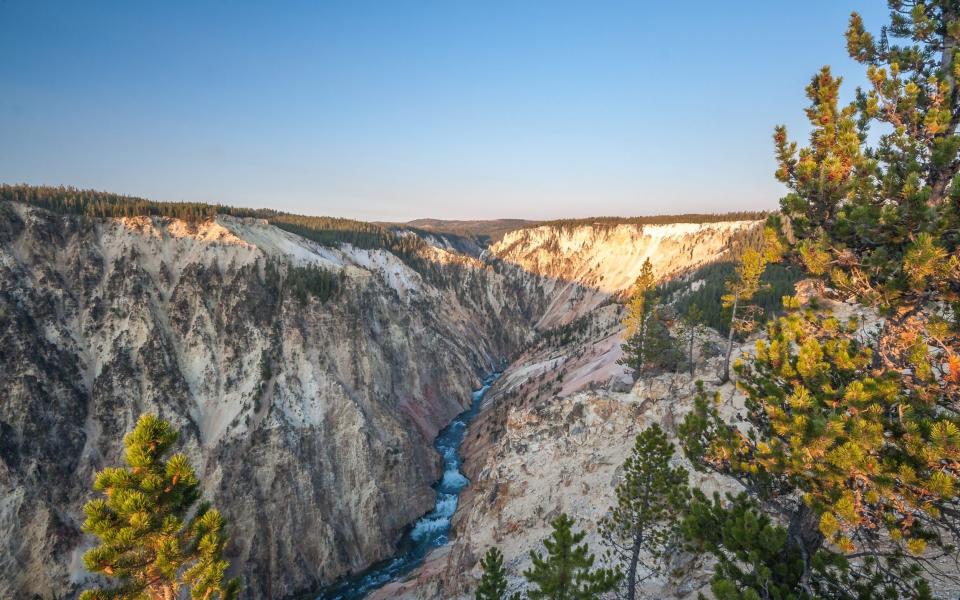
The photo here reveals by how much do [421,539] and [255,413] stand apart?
16.4 m

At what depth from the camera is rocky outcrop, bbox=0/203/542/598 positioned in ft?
92.2

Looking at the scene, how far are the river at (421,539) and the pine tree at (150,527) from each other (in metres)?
25.0

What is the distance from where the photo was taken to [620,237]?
117 m

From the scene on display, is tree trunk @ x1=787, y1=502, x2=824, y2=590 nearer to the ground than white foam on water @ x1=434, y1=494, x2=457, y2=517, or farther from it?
farther from it

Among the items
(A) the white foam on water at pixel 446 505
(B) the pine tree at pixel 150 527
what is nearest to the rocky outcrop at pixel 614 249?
(A) the white foam on water at pixel 446 505

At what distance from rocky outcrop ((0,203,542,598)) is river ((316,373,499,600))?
3.10 ft

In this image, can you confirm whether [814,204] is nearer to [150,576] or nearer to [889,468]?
[889,468]

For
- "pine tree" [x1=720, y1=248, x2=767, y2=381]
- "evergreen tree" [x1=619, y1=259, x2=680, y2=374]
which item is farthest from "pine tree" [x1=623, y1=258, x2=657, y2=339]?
"pine tree" [x1=720, y1=248, x2=767, y2=381]

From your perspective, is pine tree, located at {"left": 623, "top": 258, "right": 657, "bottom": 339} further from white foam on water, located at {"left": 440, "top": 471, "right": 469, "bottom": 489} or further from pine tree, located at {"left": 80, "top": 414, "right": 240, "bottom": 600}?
pine tree, located at {"left": 80, "top": 414, "right": 240, "bottom": 600}

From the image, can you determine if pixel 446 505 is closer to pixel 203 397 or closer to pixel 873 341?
pixel 203 397

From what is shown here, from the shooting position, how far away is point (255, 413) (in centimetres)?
3509

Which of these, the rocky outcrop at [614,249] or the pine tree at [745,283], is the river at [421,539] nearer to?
the pine tree at [745,283]

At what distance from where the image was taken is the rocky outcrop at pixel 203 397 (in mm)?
28109

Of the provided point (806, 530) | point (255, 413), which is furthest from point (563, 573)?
point (255, 413)
